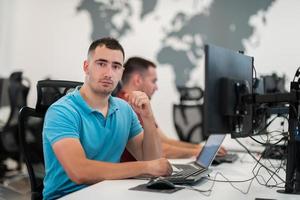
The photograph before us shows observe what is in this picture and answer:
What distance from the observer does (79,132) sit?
1749mm

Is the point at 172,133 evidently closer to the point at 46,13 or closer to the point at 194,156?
the point at 46,13

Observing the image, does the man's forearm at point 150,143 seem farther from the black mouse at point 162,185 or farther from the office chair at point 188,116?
the office chair at point 188,116

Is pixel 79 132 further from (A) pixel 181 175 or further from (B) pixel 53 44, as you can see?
(B) pixel 53 44

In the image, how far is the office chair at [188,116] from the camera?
463cm

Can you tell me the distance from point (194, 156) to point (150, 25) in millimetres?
3017

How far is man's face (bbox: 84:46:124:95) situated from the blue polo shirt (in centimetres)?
9

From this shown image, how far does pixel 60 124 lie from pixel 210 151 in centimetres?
74

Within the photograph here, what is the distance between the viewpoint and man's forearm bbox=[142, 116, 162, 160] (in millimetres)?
1986

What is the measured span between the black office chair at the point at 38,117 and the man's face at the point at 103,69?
247 mm

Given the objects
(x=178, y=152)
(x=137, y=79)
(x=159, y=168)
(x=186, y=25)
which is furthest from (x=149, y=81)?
(x=186, y=25)

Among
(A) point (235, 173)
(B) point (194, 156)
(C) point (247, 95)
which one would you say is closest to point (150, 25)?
(B) point (194, 156)

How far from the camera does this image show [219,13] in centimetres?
493

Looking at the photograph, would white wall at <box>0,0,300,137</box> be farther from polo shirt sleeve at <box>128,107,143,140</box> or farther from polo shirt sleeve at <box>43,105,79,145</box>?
polo shirt sleeve at <box>43,105,79,145</box>

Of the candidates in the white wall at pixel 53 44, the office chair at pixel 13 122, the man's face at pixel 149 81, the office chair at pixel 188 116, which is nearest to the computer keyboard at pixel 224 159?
the man's face at pixel 149 81
